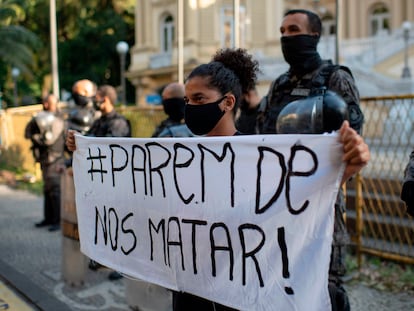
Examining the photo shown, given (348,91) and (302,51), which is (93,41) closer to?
(302,51)

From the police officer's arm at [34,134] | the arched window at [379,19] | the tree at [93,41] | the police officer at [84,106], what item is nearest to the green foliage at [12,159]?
the police officer's arm at [34,134]

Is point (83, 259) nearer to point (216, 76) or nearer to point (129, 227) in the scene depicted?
point (129, 227)

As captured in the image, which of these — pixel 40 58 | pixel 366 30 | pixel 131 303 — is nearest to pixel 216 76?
pixel 131 303

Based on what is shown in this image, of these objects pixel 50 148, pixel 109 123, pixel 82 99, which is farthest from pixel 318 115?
pixel 50 148

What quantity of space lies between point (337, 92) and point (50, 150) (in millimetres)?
5056

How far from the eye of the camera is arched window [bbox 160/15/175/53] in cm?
2787

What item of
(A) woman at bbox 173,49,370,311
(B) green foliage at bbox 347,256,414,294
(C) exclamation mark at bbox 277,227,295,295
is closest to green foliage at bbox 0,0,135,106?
(B) green foliage at bbox 347,256,414,294

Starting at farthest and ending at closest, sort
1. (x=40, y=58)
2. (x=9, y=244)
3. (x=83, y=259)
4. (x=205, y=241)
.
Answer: (x=40, y=58) < (x=9, y=244) < (x=83, y=259) < (x=205, y=241)

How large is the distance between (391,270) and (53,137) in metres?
4.42

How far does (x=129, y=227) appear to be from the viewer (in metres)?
2.62

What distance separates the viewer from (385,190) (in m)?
5.50

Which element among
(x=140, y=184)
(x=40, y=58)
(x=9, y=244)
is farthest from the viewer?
(x=40, y=58)

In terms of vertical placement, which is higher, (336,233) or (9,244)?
(336,233)

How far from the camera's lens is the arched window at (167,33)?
27.9 meters
